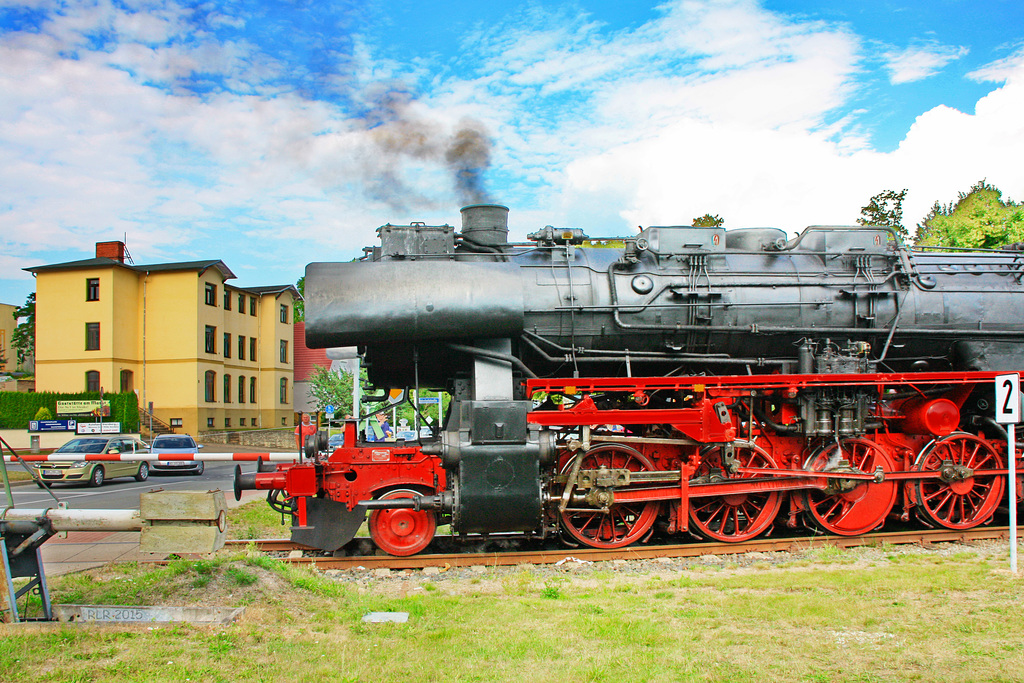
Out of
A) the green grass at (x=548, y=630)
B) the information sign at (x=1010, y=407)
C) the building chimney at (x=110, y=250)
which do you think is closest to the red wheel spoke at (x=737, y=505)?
the green grass at (x=548, y=630)

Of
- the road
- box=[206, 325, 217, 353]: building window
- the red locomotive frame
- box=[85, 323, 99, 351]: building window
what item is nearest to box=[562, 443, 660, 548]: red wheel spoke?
the red locomotive frame

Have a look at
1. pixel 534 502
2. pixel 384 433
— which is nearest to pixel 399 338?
pixel 534 502

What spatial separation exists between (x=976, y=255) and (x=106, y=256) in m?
42.1

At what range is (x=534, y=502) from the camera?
7.90m

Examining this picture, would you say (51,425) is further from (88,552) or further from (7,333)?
(7,333)

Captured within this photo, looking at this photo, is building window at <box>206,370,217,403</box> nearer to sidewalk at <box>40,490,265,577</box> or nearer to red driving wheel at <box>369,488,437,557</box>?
sidewalk at <box>40,490,265,577</box>

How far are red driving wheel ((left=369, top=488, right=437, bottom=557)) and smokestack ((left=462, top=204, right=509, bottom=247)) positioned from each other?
3.24m

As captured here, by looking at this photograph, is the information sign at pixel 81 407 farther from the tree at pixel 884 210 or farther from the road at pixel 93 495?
the tree at pixel 884 210

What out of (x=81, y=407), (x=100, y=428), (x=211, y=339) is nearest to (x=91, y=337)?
(x=81, y=407)

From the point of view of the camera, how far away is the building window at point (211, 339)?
39844mm

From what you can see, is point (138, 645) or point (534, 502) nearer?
point (138, 645)

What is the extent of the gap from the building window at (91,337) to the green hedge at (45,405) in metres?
2.57

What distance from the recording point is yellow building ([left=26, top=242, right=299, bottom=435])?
121ft

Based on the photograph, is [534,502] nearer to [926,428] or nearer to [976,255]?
[926,428]
